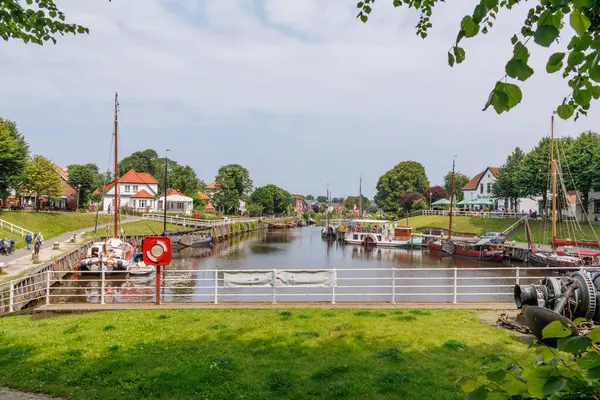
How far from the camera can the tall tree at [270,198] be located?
115675 millimetres

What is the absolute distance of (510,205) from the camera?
2815 inches

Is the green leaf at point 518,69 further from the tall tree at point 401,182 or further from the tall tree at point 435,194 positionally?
the tall tree at point 401,182

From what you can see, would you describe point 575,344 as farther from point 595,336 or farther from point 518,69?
point 518,69

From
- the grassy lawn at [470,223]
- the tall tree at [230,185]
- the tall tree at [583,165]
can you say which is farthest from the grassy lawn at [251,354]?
the tall tree at [230,185]

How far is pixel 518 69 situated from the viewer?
6.12 ft

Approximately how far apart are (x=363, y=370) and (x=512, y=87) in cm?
612

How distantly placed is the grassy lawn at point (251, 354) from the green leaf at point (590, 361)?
15.2 ft

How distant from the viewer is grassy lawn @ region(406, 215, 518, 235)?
180 ft

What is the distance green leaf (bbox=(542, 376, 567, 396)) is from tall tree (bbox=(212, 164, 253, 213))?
314ft

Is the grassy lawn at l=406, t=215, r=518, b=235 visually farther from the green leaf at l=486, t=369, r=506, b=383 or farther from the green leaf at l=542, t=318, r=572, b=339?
the green leaf at l=486, t=369, r=506, b=383

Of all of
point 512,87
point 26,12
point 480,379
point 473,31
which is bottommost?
point 480,379

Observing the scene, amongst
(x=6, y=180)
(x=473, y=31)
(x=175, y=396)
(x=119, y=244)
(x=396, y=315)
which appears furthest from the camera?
(x=6, y=180)

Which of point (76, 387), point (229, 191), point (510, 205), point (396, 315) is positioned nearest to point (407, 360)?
point (396, 315)

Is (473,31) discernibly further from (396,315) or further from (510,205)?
(510,205)
